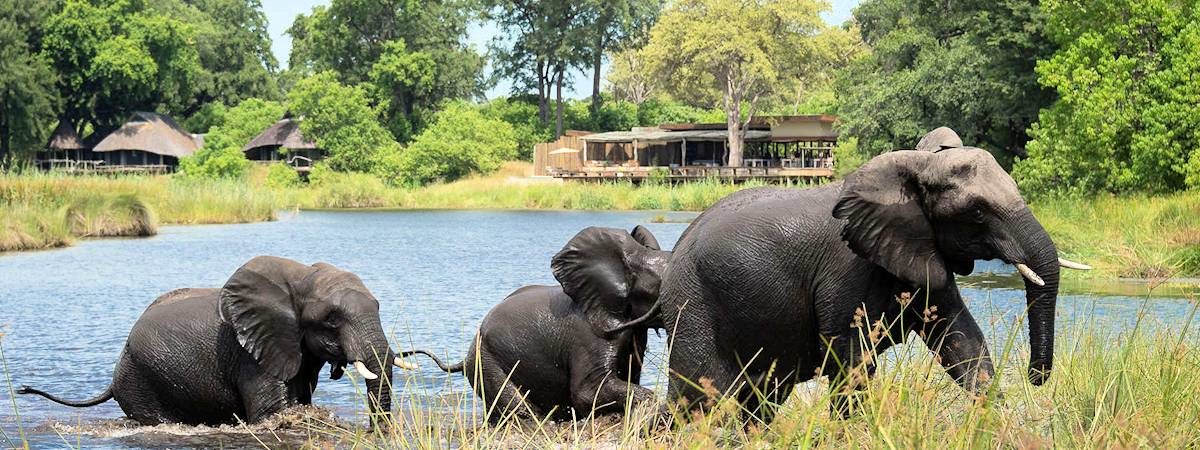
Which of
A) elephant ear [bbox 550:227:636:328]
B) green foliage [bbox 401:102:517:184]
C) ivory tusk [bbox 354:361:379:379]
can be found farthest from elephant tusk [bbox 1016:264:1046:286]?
green foliage [bbox 401:102:517:184]

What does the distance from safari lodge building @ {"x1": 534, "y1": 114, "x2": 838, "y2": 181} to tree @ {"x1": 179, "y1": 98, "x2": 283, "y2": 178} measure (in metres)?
14.4

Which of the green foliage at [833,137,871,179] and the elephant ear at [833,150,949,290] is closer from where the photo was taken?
the elephant ear at [833,150,949,290]

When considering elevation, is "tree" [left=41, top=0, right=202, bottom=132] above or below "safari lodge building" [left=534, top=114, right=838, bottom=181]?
above

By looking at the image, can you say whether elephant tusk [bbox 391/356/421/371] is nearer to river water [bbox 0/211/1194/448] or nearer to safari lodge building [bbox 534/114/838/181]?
river water [bbox 0/211/1194/448]

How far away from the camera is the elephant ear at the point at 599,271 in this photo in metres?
7.66

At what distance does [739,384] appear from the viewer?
21.3 feet

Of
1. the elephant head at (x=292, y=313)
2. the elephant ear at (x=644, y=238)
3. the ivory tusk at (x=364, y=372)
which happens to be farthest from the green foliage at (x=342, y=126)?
the elephant ear at (x=644, y=238)

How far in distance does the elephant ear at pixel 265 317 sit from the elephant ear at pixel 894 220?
3857 mm

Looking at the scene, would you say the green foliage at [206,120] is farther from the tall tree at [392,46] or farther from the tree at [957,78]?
the tree at [957,78]

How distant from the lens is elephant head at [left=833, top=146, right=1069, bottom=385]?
19.3 ft

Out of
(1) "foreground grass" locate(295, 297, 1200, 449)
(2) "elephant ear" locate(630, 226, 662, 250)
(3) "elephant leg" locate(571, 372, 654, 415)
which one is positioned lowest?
(3) "elephant leg" locate(571, 372, 654, 415)

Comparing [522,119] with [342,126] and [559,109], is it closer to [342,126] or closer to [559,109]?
[559,109]

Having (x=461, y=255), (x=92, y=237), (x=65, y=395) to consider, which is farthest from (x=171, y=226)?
(x=65, y=395)

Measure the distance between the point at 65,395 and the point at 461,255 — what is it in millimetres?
19718
